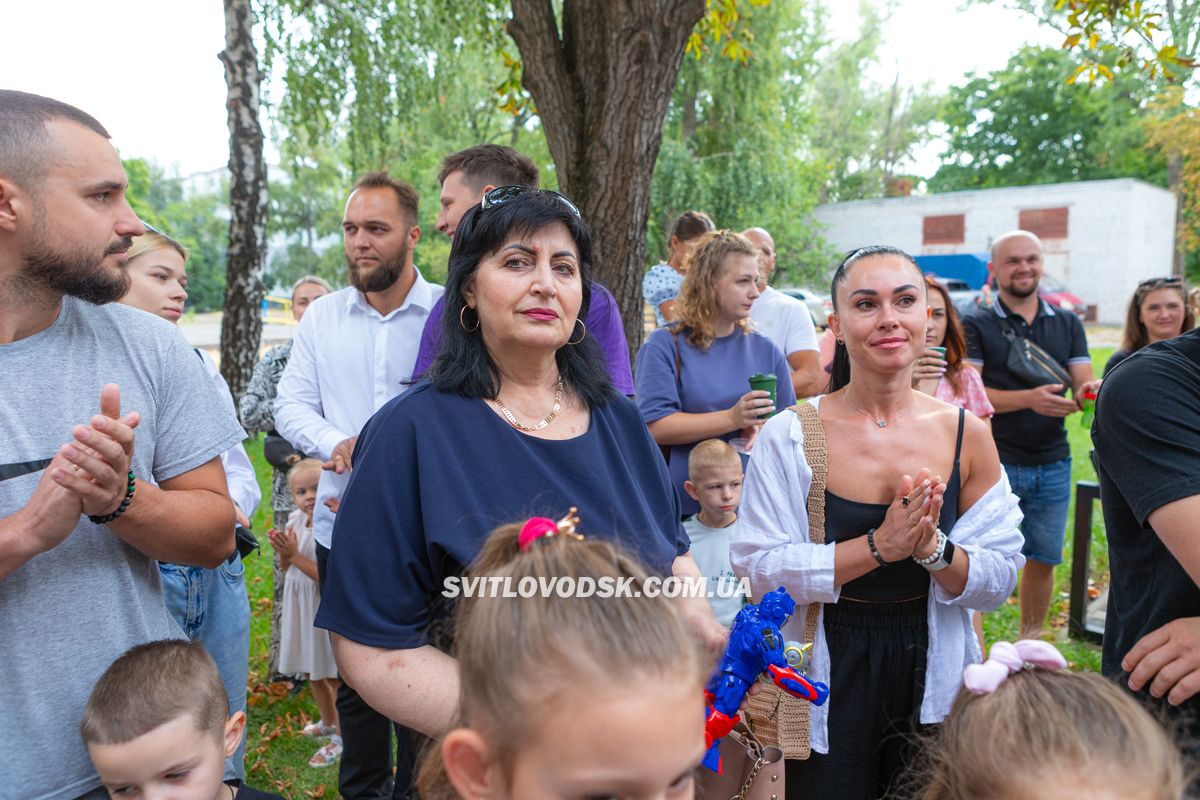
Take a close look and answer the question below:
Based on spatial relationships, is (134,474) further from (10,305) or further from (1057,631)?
(1057,631)

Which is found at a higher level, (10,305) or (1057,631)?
(10,305)

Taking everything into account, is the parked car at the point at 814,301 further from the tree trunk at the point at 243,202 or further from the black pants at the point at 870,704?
the black pants at the point at 870,704

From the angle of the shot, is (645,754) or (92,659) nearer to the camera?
(645,754)

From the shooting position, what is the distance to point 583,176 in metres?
5.14

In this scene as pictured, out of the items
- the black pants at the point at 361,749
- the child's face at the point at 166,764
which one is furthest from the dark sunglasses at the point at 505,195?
the black pants at the point at 361,749

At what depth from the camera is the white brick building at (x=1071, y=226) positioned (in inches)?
1323

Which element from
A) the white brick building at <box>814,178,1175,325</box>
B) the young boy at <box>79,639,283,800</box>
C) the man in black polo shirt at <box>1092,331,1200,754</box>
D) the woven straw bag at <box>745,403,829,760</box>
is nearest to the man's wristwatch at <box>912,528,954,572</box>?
the woven straw bag at <box>745,403,829,760</box>

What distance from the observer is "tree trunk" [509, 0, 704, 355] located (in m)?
4.93

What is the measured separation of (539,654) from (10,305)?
1.30 m

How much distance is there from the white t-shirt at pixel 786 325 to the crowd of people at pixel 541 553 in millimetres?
2221

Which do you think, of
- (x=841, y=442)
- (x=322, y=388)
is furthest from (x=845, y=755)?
(x=322, y=388)

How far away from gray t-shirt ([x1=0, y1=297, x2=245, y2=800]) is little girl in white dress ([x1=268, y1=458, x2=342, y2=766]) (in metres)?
2.16

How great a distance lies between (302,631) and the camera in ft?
13.3

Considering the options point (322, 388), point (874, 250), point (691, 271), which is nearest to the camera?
point (874, 250)
